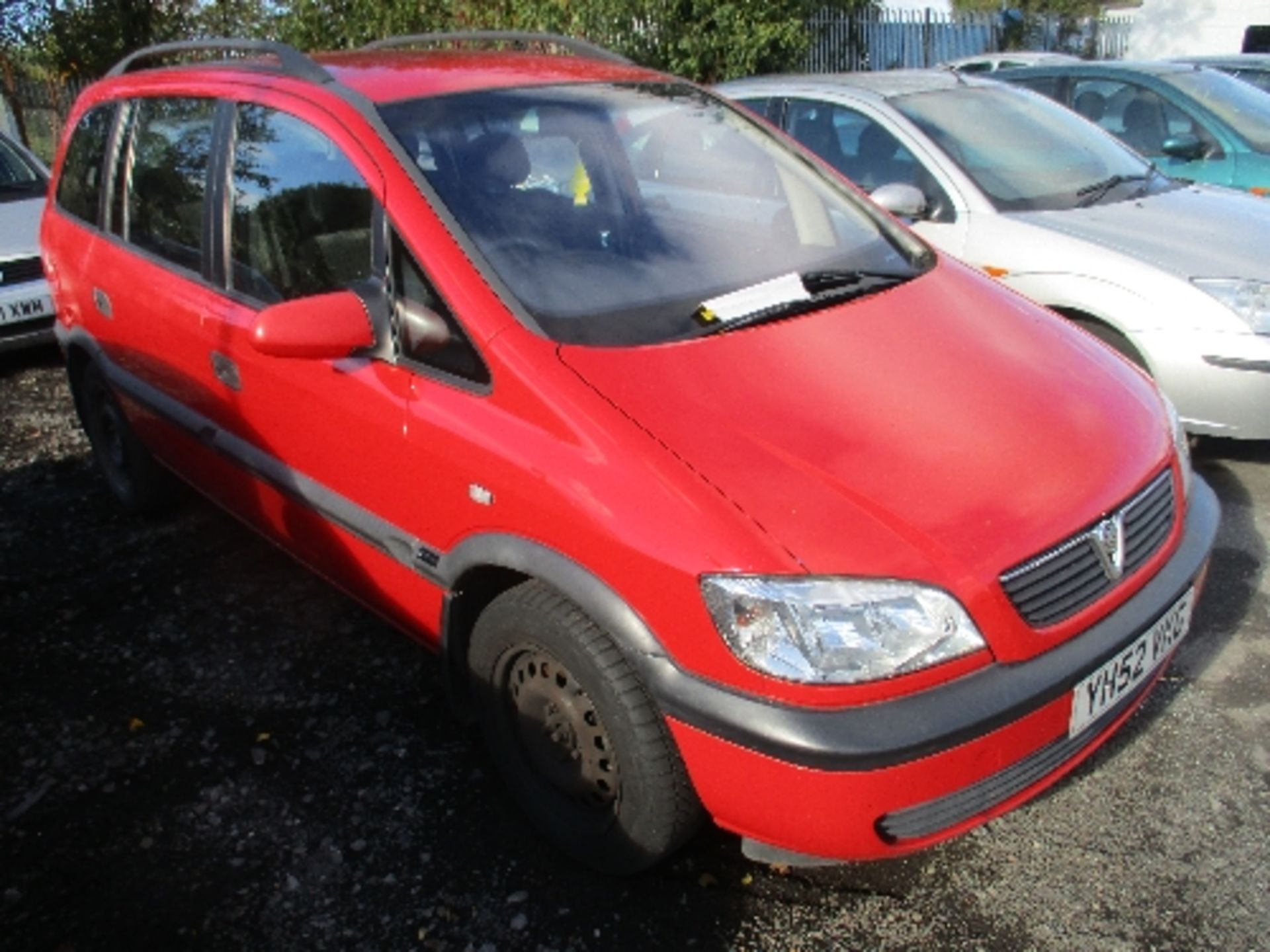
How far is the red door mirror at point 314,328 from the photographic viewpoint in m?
2.52

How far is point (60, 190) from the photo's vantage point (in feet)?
14.7

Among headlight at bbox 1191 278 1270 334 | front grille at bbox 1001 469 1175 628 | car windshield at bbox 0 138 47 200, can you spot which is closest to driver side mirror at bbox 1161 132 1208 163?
headlight at bbox 1191 278 1270 334

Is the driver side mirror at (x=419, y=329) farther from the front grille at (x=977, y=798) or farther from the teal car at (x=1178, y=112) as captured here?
the teal car at (x=1178, y=112)

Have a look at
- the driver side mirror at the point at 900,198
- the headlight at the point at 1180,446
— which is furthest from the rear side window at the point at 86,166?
the headlight at the point at 1180,446

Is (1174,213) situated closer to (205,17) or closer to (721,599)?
(721,599)

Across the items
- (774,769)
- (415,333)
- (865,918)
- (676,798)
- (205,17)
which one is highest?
(205,17)

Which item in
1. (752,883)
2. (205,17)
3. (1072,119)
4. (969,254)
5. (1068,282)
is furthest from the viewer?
(205,17)

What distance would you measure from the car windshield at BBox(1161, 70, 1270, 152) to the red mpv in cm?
430

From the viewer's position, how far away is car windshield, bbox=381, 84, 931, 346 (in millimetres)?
2615

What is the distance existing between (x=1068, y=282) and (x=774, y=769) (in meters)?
3.03

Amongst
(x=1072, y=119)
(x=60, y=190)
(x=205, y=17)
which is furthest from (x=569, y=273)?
(x=205, y=17)

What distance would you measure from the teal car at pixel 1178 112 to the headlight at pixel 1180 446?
394 cm

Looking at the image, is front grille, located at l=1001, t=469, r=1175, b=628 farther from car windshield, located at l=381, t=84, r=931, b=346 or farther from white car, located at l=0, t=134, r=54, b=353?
white car, located at l=0, t=134, r=54, b=353

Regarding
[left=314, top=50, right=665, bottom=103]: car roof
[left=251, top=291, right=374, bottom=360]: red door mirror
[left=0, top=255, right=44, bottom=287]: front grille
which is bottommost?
[left=0, top=255, right=44, bottom=287]: front grille
